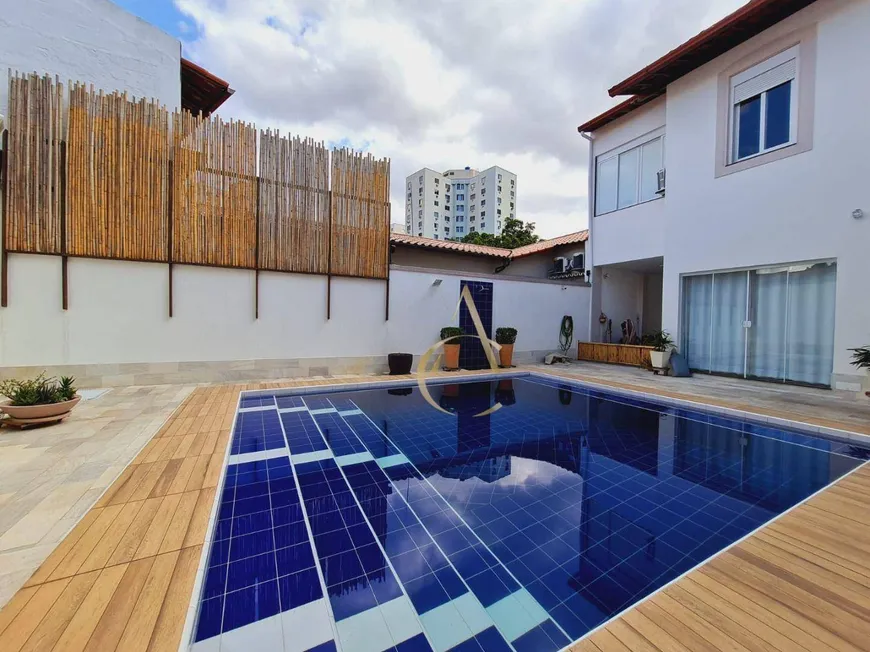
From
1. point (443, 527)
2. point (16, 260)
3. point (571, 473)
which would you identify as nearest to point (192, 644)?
point (443, 527)

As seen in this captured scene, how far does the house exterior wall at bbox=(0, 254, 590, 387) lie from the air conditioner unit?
482cm

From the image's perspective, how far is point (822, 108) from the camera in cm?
646

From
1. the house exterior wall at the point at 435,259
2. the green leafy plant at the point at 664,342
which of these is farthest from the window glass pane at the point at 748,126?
the house exterior wall at the point at 435,259

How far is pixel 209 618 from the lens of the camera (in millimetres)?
1737

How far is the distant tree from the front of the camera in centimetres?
2844

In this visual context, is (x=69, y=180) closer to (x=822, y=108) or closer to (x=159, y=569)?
(x=159, y=569)

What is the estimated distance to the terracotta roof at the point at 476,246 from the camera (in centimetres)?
1095

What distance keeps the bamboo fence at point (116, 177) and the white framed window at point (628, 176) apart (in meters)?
10.7

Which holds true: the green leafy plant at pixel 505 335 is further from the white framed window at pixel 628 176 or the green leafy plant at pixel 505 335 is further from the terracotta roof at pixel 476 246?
the white framed window at pixel 628 176

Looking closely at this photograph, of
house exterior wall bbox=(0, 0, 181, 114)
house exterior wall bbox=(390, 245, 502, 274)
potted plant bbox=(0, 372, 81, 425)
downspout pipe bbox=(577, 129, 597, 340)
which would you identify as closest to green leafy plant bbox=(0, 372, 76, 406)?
potted plant bbox=(0, 372, 81, 425)

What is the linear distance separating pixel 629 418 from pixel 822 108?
6548 millimetres

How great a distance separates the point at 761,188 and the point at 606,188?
4041mm

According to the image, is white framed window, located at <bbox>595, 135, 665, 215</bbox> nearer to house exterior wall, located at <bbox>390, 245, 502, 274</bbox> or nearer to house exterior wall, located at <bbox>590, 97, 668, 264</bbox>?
house exterior wall, located at <bbox>590, 97, 668, 264</bbox>

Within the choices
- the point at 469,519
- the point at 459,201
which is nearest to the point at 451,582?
the point at 469,519
